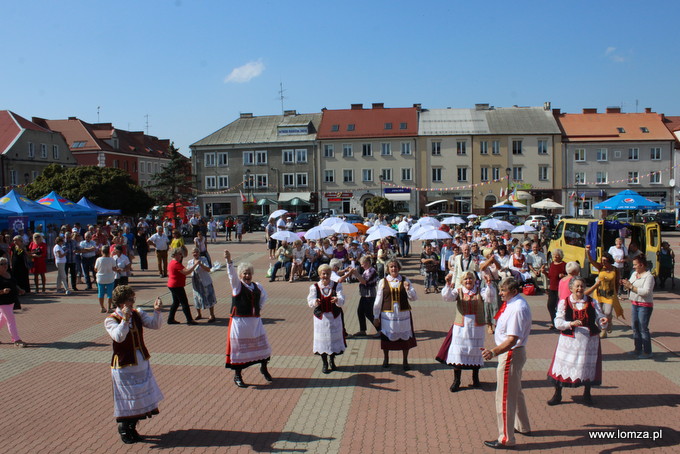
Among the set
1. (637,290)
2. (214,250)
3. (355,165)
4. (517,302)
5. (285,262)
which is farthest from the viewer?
(355,165)

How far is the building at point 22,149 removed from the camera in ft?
154

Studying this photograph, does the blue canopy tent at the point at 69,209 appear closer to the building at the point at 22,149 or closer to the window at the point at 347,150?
the building at the point at 22,149

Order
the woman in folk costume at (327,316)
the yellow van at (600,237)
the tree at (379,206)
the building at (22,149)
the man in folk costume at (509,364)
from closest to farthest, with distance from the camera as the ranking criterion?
the man in folk costume at (509,364) < the woman in folk costume at (327,316) < the yellow van at (600,237) < the tree at (379,206) < the building at (22,149)

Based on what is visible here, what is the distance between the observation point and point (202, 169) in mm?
58406

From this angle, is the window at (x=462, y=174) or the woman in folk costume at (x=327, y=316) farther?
the window at (x=462, y=174)

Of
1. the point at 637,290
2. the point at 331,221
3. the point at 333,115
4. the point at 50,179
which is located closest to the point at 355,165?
the point at 333,115

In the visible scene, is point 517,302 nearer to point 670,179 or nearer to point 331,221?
point 331,221

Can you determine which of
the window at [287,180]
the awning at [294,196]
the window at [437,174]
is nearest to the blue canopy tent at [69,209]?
the awning at [294,196]

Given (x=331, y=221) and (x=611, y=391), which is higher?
(x=331, y=221)

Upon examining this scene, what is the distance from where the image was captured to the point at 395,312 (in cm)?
792

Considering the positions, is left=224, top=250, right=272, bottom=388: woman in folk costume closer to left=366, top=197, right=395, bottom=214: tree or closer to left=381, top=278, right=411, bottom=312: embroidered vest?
left=381, top=278, right=411, bottom=312: embroidered vest

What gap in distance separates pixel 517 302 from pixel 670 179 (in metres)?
55.0

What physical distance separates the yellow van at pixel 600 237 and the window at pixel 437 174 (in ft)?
125
